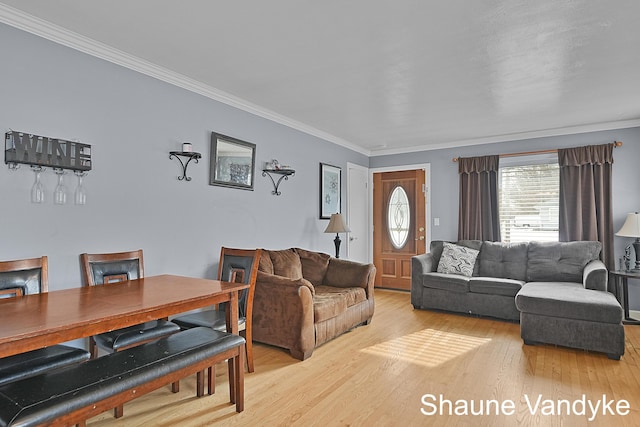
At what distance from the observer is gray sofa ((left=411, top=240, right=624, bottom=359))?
330 cm

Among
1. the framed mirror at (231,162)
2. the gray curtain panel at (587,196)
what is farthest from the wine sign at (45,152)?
the gray curtain panel at (587,196)

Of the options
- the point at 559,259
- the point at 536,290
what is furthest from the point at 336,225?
the point at 559,259

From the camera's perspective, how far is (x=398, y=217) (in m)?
6.29

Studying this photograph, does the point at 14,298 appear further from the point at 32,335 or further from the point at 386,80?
the point at 386,80

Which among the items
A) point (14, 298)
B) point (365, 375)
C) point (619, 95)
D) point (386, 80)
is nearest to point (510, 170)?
point (619, 95)

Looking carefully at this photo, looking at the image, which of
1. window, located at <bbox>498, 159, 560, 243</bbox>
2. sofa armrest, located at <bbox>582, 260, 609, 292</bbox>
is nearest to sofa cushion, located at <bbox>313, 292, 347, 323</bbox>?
sofa armrest, located at <bbox>582, 260, 609, 292</bbox>

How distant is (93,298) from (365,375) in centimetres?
196

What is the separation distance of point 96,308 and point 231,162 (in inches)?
89.1

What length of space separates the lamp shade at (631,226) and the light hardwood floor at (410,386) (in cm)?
109

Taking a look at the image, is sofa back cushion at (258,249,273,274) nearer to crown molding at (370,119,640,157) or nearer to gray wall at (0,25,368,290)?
gray wall at (0,25,368,290)

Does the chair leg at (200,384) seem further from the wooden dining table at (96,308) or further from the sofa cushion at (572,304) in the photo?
the sofa cushion at (572,304)

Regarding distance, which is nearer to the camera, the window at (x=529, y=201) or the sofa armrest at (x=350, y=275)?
the sofa armrest at (x=350, y=275)

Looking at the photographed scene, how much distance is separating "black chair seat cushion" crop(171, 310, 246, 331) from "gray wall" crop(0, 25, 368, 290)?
622mm

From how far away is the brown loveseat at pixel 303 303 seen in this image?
3.20 metres
